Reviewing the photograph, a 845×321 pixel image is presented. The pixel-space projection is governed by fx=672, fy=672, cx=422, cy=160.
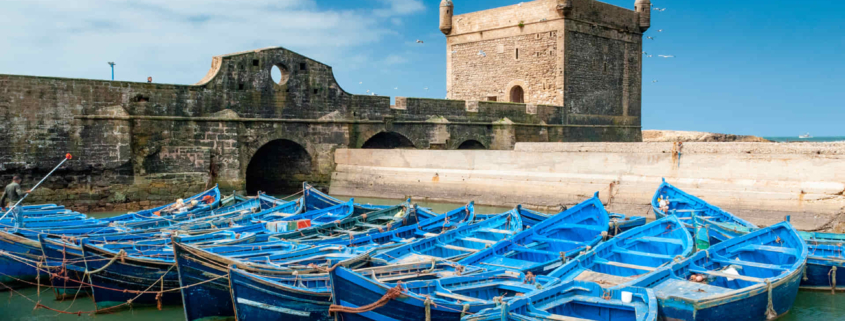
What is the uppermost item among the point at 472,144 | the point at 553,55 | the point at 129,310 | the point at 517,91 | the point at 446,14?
the point at 446,14

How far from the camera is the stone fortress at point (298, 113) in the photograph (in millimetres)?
17531

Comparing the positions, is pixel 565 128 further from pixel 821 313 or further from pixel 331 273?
pixel 331 273

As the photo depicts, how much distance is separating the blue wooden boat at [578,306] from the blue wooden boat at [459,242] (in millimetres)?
2151

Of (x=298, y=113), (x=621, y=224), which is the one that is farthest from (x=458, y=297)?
(x=298, y=113)

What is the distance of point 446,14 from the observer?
1222 inches

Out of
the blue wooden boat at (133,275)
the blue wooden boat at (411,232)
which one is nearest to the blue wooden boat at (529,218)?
the blue wooden boat at (411,232)

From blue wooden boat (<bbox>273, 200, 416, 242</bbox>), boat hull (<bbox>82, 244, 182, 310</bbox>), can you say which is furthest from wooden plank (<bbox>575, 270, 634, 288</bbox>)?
boat hull (<bbox>82, 244, 182, 310</bbox>)

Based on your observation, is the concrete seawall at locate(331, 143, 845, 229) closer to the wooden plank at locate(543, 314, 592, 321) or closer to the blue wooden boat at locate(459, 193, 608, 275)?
the blue wooden boat at locate(459, 193, 608, 275)

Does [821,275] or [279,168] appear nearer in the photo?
[821,275]

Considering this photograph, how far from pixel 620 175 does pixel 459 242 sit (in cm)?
764

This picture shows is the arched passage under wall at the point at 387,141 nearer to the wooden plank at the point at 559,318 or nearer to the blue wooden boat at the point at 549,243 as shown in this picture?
the blue wooden boat at the point at 549,243

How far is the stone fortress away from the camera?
1753 centimetres

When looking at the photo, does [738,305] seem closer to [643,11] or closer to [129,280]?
[129,280]

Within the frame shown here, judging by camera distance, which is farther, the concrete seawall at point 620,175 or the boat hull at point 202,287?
the concrete seawall at point 620,175
